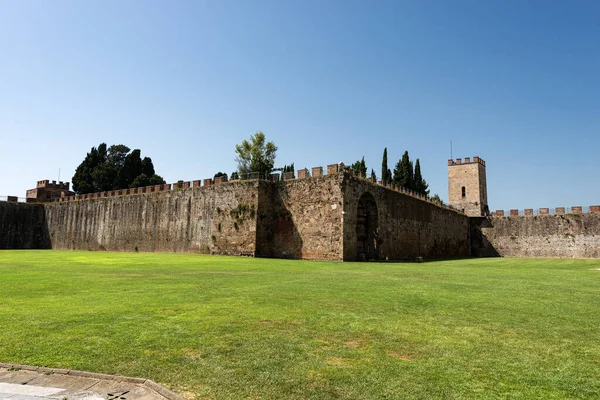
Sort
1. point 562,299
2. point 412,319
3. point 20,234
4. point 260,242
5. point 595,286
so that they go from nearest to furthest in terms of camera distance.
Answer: point 412,319
point 562,299
point 595,286
point 260,242
point 20,234

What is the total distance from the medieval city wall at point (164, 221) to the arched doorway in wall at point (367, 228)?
7339mm

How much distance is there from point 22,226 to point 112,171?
21.9m

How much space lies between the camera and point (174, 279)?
476 inches

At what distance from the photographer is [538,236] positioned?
1738 inches

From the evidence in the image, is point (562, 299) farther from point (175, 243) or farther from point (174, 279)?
point (175, 243)

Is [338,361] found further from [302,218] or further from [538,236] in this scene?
[538,236]

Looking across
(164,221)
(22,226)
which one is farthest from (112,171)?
(164,221)

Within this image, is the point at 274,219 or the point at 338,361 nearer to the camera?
the point at 338,361

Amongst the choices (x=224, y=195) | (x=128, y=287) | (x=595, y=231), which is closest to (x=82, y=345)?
(x=128, y=287)

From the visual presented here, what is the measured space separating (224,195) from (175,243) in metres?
6.81

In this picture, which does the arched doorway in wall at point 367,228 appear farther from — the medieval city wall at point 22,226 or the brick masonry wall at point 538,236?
the medieval city wall at point 22,226

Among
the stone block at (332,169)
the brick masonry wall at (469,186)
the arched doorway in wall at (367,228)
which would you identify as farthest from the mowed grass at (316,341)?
the brick masonry wall at (469,186)

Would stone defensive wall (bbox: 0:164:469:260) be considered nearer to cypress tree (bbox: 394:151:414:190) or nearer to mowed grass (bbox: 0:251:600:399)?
mowed grass (bbox: 0:251:600:399)

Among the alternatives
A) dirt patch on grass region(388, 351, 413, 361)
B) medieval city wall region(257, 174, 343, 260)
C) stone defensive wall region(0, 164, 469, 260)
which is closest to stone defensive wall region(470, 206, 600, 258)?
stone defensive wall region(0, 164, 469, 260)
